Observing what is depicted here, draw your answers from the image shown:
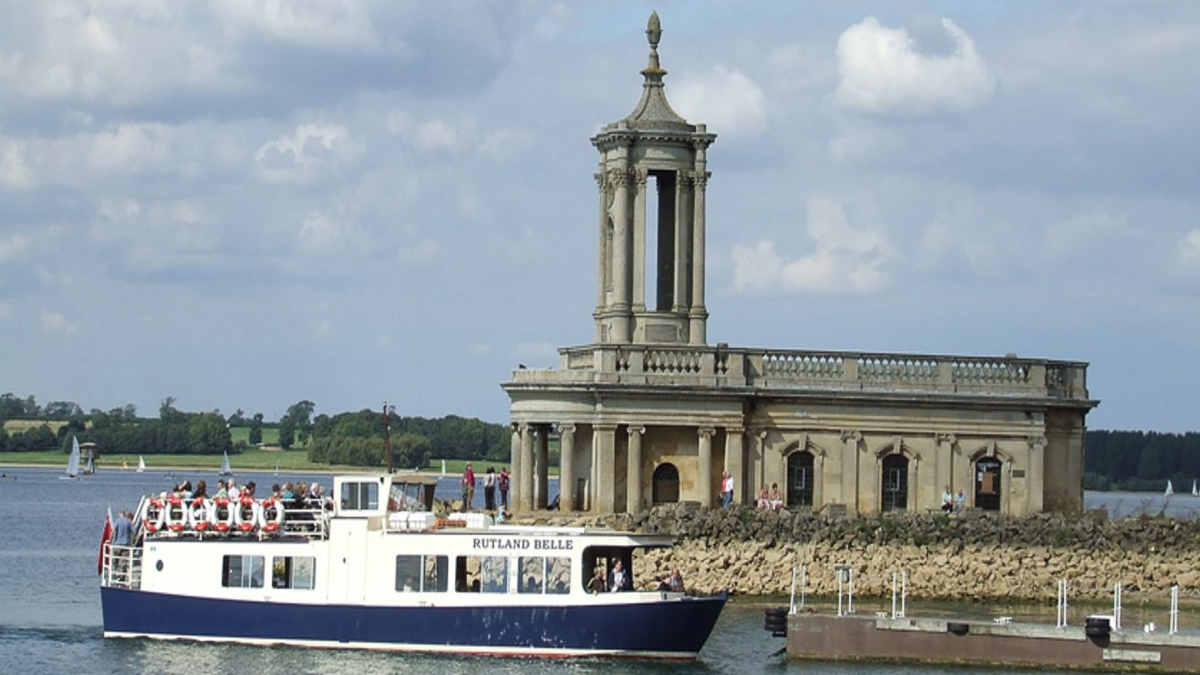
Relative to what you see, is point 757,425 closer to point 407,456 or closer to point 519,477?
point 519,477

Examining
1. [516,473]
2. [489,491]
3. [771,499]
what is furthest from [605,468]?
[489,491]

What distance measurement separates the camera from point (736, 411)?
64.9 metres

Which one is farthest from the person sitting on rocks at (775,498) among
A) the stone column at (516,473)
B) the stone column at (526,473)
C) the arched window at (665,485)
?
the stone column at (516,473)

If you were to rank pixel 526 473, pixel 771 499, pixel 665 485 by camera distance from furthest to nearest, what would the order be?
pixel 526 473 → pixel 665 485 → pixel 771 499

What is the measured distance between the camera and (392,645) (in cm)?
5188

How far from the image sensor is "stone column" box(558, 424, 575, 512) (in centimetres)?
6481

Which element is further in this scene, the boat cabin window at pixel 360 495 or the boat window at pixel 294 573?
the boat cabin window at pixel 360 495

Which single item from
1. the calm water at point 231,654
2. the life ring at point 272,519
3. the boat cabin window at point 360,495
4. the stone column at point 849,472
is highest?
the stone column at point 849,472

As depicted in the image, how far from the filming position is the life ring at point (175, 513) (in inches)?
2110

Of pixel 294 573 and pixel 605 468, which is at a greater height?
pixel 605 468

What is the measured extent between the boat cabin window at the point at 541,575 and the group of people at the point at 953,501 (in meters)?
15.7

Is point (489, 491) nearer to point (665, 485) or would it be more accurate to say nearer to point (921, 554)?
point (665, 485)

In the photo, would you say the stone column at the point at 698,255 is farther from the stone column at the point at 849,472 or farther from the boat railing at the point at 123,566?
the boat railing at the point at 123,566

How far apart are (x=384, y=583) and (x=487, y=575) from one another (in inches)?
80.8
